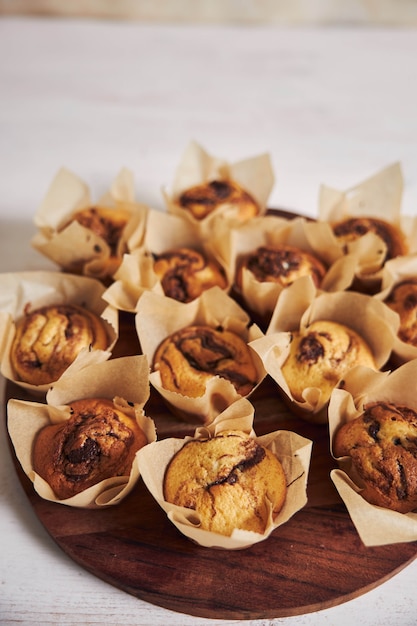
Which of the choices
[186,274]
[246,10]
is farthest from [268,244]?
[246,10]

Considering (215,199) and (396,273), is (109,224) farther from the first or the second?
(396,273)

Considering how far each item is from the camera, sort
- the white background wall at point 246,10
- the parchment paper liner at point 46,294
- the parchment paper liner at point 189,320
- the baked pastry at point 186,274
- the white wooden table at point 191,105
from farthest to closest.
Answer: the white background wall at point 246,10 → the white wooden table at point 191,105 → the baked pastry at point 186,274 → the parchment paper liner at point 46,294 → the parchment paper liner at point 189,320

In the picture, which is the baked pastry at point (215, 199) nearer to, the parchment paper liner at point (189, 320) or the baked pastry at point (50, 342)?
the parchment paper liner at point (189, 320)

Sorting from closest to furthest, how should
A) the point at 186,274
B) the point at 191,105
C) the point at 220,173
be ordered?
the point at 186,274, the point at 220,173, the point at 191,105

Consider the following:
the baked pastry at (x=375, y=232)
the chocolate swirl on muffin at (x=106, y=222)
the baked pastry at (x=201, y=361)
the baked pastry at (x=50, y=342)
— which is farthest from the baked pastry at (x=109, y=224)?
the baked pastry at (x=375, y=232)

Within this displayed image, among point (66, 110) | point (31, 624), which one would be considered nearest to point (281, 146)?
point (66, 110)

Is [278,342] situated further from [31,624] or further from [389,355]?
[31,624]

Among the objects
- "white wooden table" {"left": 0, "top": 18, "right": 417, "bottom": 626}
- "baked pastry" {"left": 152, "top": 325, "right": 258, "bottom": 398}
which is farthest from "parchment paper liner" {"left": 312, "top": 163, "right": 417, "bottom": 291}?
"baked pastry" {"left": 152, "top": 325, "right": 258, "bottom": 398}
